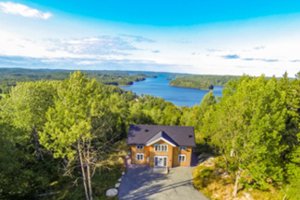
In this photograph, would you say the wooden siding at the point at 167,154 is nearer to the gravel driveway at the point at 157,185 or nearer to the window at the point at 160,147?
the window at the point at 160,147

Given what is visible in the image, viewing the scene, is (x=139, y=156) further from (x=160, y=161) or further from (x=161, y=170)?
(x=161, y=170)

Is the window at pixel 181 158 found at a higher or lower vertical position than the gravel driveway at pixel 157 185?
higher

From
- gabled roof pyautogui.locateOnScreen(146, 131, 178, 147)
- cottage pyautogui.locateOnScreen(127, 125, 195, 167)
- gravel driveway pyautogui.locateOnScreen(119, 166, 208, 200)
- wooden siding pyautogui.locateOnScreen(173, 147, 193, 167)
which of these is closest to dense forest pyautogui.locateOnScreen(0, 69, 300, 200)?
gravel driveway pyautogui.locateOnScreen(119, 166, 208, 200)

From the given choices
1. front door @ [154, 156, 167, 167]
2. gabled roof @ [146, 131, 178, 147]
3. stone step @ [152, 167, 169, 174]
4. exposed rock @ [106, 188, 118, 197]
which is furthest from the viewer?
front door @ [154, 156, 167, 167]

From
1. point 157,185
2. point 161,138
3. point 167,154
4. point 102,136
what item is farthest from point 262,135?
point 102,136

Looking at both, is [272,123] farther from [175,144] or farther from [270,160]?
[175,144]

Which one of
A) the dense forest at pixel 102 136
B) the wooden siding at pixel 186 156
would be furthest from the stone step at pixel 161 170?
the dense forest at pixel 102 136

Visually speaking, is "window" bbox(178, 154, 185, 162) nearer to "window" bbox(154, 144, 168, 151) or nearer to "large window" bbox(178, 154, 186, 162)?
"large window" bbox(178, 154, 186, 162)
